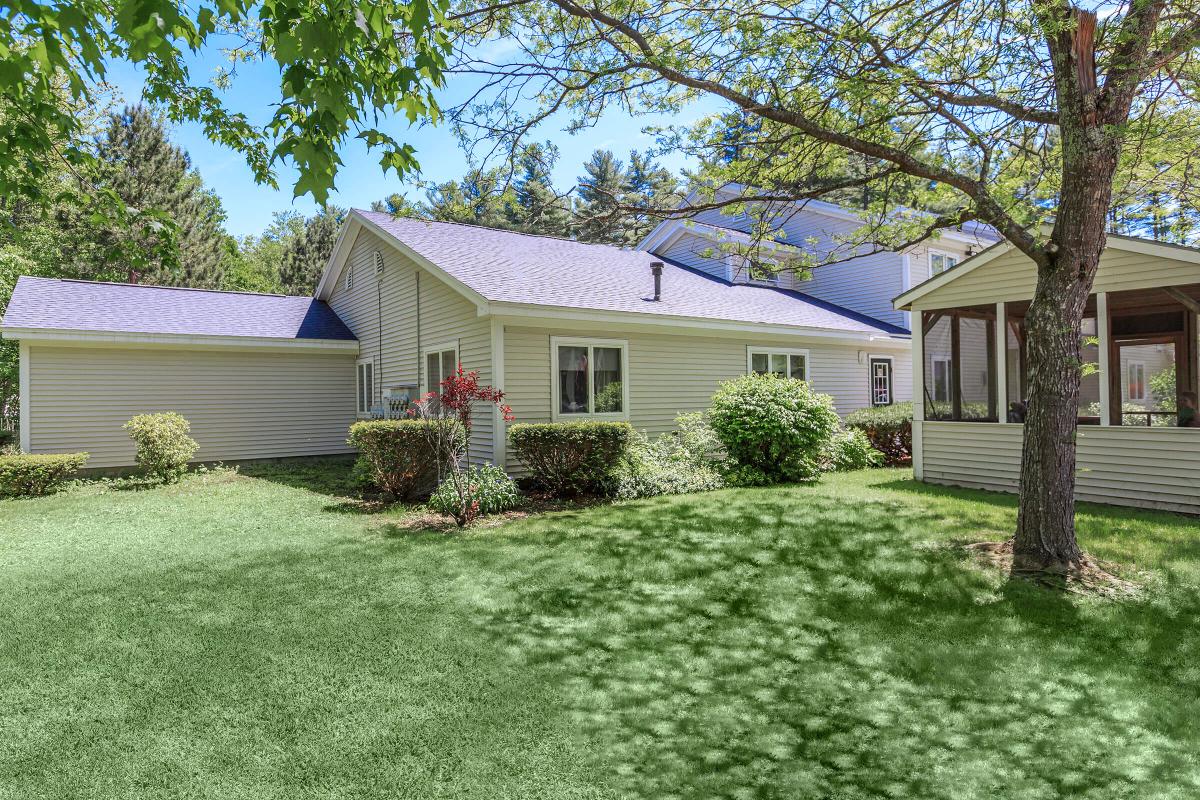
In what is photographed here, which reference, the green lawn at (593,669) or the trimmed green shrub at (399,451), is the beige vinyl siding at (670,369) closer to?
the trimmed green shrub at (399,451)

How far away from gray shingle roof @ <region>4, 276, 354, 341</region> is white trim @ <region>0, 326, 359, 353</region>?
11 centimetres

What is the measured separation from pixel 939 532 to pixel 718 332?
662 centimetres

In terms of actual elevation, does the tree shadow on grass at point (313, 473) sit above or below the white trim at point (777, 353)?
below

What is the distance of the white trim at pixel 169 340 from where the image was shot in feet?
38.7

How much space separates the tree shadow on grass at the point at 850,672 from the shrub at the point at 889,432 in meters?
7.62

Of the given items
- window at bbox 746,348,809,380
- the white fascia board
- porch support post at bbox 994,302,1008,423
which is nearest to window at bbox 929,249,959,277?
the white fascia board

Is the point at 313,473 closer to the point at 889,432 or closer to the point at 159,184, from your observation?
the point at 889,432

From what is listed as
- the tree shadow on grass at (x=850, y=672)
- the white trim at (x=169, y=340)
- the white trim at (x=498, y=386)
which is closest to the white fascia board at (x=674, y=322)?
the white trim at (x=498, y=386)

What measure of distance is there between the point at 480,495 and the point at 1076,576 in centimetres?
647

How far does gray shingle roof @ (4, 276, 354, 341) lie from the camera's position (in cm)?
1263

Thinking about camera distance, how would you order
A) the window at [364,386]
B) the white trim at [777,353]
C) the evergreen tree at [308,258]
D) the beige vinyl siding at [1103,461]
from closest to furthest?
the beige vinyl siding at [1103,461]
the white trim at [777,353]
the window at [364,386]
the evergreen tree at [308,258]

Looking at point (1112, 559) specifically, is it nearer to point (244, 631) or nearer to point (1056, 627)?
point (1056, 627)

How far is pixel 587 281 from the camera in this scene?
1288 centimetres

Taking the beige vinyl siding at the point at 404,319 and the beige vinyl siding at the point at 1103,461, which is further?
the beige vinyl siding at the point at 404,319
